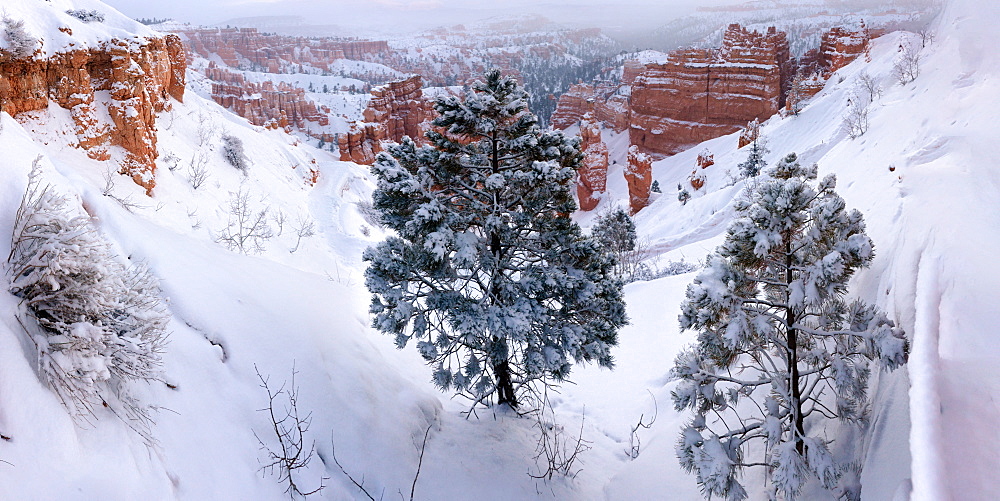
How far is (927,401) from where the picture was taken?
2.44m

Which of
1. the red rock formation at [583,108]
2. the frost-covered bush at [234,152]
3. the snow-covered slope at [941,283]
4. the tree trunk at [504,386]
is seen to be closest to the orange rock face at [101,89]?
the frost-covered bush at [234,152]

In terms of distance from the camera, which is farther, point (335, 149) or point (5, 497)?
point (335, 149)

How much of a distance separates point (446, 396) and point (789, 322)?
6.29 m

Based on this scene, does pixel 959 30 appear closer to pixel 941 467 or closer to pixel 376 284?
pixel 941 467

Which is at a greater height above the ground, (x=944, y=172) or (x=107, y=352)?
(x=944, y=172)

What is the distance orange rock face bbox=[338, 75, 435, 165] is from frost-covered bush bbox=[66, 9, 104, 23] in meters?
29.3

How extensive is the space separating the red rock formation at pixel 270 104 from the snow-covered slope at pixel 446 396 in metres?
58.2

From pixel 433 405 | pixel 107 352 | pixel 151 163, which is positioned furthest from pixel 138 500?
pixel 151 163

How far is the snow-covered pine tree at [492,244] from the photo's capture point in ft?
21.4

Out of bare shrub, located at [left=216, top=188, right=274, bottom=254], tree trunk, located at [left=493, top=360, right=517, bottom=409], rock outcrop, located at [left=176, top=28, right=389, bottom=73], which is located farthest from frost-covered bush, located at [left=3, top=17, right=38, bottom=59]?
rock outcrop, located at [left=176, top=28, right=389, bottom=73]

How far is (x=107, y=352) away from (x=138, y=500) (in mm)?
1160

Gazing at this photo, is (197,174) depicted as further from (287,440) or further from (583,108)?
(583,108)

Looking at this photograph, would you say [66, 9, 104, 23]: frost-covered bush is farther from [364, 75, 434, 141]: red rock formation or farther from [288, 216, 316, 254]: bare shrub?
[364, 75, 434, 141]: red rock formation

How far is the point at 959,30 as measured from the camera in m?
4.46
